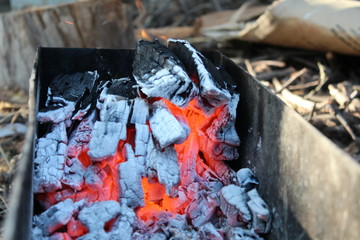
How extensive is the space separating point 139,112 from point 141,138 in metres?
0.13

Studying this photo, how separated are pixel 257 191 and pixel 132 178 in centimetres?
54

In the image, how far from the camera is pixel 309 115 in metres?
2.93

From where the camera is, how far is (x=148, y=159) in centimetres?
179

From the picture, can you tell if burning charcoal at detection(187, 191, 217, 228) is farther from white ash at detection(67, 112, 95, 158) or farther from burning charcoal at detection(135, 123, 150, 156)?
white ash at detection(67, 112, 95, 158)

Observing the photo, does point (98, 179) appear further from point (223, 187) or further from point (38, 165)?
point (223, 187)

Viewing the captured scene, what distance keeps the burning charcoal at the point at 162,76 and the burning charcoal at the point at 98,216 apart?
1.74 ft

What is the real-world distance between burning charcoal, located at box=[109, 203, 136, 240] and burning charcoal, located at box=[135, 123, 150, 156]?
0.27 metres

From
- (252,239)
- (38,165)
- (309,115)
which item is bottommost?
(309,115)

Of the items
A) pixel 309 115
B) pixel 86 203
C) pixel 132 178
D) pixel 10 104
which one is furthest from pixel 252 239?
pixel 10 104

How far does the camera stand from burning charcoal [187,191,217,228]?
1.73m

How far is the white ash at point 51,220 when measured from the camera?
1475mm

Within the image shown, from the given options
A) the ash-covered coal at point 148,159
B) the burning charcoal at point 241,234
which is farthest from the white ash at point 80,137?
the burning charcoal at point 241,234

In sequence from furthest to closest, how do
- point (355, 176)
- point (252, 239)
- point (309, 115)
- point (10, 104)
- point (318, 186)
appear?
1. point (10, 104)
2. point (309, 115)
3. point (252, 239)
4. point (318, 186)
5. point (355, 176)

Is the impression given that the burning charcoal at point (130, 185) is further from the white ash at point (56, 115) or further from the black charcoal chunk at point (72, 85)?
the black charcoal chunk at point (72, 85)
